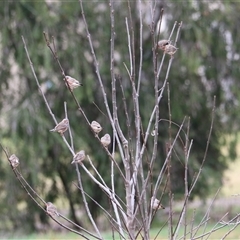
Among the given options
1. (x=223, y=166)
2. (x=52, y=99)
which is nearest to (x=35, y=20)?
(x=52, y=99)

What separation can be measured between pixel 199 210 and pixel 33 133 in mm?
3156

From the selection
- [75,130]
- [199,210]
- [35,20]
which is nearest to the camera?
[35,20]

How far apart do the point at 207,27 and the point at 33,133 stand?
3.05 metres

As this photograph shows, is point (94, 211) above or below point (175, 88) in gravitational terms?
below

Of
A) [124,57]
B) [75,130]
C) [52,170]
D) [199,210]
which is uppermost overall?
[124,57]

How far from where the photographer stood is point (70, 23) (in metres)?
9.71

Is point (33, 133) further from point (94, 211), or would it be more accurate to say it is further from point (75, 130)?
point (94, 211)

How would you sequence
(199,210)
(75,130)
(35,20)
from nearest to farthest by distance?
(35,20)
(75,130)
(199,210)

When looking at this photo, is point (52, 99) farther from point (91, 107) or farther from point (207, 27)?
point (207, 27)

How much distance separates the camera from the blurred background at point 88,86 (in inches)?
378

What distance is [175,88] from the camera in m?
10.4

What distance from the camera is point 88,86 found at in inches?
381

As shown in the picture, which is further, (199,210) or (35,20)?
(199,210)

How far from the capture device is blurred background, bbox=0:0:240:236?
9.60 meters
